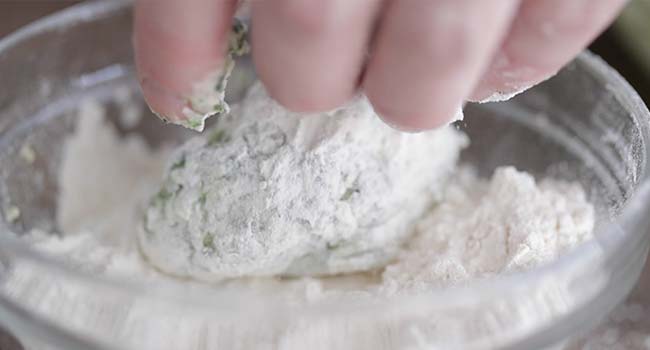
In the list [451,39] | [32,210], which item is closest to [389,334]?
[451,39]

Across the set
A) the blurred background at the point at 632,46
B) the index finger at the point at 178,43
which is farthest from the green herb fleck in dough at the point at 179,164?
the blurred background at the point at 632,46

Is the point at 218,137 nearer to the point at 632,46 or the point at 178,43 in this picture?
the point at 178,43

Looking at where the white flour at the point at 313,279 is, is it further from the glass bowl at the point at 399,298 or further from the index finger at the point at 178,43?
the index finger at the point at 178,43

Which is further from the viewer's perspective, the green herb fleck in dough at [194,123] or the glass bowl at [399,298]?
the green herb fleck in dough at [194,123]

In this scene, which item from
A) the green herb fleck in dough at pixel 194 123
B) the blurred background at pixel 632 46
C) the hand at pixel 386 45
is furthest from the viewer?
the blurred background at pixel 632 46

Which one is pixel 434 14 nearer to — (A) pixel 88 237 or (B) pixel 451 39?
(B) pixel 451 39

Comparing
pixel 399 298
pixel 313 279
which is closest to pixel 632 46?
pixel 313 279
